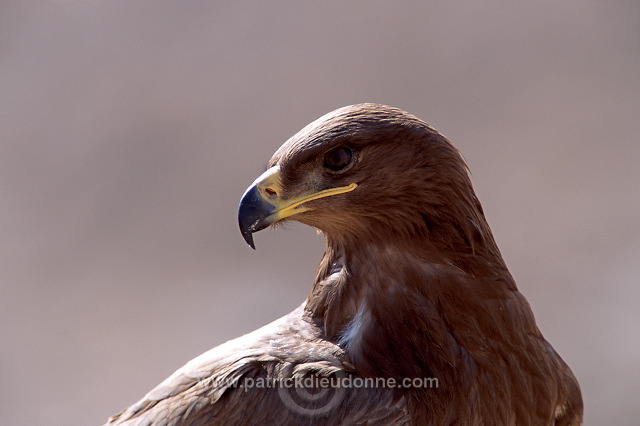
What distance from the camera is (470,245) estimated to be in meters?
2.71

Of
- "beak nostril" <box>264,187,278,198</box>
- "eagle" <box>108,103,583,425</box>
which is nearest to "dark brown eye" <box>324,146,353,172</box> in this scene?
"eagle" <box>108,103,583,425</box>

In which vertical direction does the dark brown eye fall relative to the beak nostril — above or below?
above

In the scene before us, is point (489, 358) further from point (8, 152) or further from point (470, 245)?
point (8, 152)

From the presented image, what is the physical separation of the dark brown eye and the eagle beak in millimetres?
67

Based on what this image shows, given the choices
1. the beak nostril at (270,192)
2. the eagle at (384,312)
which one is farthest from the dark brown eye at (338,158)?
the beak nostril at (270,192)

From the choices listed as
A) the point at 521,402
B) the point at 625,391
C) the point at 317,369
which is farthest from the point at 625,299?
the point at 317,369

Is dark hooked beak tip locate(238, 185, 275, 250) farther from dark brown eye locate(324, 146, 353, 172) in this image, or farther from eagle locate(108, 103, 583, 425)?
dark brown eye locate(324, 146, 353, 172)

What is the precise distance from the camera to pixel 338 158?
2598 mm

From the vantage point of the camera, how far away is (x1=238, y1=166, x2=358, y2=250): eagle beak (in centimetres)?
262

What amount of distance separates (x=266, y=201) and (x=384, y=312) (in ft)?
1.73

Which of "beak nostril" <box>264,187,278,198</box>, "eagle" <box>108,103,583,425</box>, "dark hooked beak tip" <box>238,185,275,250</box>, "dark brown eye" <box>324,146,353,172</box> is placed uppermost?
"dark brown eye" <box>324,146,353,172</box>

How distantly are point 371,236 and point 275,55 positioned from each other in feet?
19.1

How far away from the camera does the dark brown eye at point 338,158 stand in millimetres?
2590

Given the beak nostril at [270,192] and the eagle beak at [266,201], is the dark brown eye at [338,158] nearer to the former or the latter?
the eagle beak at [266,201]
